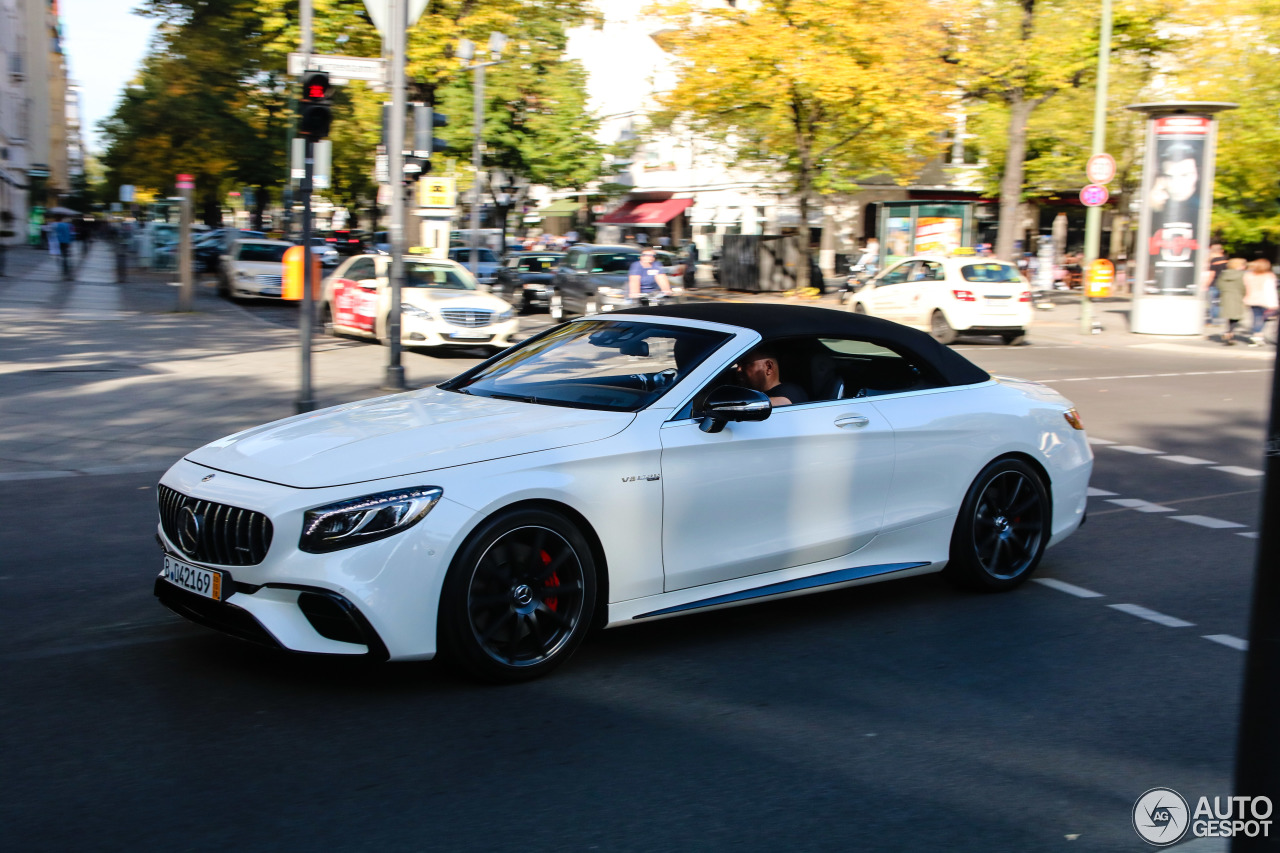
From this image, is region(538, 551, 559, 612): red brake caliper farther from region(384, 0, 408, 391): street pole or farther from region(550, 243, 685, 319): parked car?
region(550, 243, 685, 319): parked car

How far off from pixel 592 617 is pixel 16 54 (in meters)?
89.9

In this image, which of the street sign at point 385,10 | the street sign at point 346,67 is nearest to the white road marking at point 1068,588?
the street sign at point 346,67

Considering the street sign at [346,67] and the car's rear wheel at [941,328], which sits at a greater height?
the street sign at [346,67]

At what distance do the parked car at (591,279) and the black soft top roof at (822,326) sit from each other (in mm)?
20288

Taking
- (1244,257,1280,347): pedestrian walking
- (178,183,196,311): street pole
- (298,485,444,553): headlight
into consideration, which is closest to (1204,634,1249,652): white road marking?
(298,485,444,553): headlight

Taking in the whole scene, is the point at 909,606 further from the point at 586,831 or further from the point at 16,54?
the point at 16,54

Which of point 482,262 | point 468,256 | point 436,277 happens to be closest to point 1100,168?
point 436,277

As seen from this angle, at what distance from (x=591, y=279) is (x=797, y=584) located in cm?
2272

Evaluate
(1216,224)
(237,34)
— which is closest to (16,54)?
(237,34)

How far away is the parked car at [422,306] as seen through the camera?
64.8 ft

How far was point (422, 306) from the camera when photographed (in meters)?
19.8

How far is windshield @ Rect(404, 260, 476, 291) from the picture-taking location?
825 inches

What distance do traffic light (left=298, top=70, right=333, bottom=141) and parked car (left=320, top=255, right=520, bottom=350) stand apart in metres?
6.39

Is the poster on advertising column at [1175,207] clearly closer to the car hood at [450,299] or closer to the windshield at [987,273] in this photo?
the windshield at [987,273]
